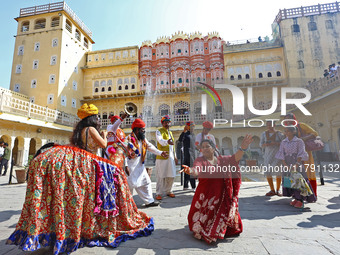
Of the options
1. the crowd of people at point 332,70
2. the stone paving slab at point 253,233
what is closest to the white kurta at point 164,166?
the stone paving slab at point 253,233

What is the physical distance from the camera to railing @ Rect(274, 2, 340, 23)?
19.4 m

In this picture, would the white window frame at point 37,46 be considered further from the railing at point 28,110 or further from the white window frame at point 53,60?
the railing at point 28,110

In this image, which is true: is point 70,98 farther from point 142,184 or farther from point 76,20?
point 142,184

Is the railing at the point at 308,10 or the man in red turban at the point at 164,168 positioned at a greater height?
the railing at the point at 308,10

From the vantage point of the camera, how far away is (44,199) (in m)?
1.62

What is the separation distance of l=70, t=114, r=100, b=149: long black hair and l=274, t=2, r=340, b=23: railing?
24.9 metres

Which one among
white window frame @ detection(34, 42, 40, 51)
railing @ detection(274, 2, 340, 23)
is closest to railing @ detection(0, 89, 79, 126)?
white window frame @ detection(34, 42, 40, 51)

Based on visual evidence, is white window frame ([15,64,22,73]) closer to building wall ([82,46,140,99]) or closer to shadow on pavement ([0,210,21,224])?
building wall ([82,46,140,99])

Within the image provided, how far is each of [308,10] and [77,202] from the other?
27195 mm

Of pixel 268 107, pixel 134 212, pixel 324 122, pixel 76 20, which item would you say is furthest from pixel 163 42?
pixel 134 212

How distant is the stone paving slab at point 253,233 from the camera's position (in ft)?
5.49

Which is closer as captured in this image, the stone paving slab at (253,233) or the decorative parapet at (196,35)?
the stone paving slab at (253,233)

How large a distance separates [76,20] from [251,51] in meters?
21.3

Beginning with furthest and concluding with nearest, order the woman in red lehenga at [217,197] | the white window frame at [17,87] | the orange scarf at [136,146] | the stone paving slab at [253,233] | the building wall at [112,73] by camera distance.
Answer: the building wall at [112,73], the white window frame at [17,87], the orange scarf at [136,146], the woman in red lehenga at [217,197], the stone paving slab at [253,233]
